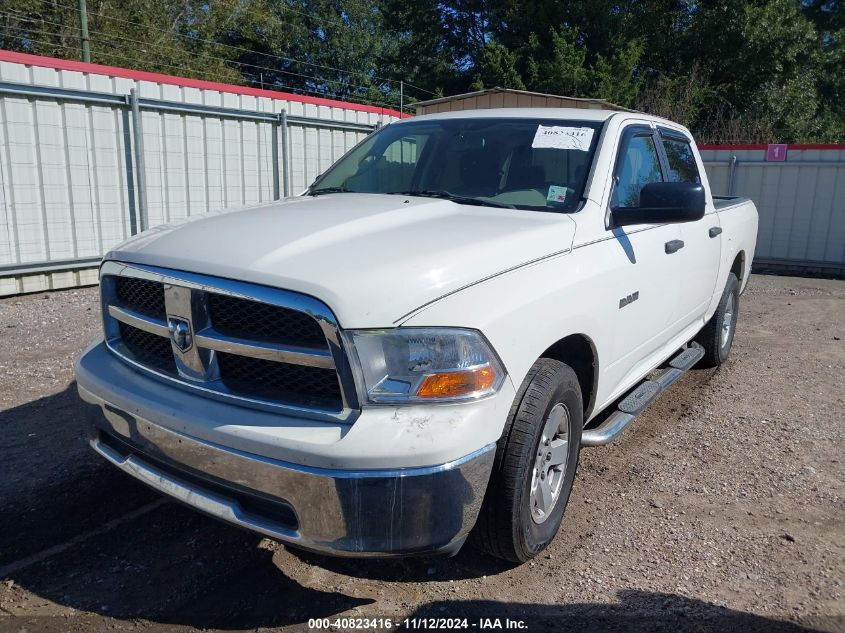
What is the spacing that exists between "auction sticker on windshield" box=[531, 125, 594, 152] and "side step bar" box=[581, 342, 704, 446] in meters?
1.38

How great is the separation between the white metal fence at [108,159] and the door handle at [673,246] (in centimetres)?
594

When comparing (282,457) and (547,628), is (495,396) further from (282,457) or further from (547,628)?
(547,628)

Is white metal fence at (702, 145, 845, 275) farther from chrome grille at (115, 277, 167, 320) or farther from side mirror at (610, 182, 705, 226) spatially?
chrome grille at (115, 277, 167, 320)

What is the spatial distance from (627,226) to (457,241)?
1.28 metres

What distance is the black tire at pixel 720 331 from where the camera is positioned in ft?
18.8

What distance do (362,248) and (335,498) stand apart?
0.90 meters

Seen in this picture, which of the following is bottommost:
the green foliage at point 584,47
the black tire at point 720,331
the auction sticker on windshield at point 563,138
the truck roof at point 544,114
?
the black tire at point 720,331

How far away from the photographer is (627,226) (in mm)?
3582

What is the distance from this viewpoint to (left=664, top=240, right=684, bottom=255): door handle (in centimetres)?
396

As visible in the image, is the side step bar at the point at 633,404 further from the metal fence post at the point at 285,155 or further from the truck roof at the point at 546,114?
the metal fence post at the point at 285,155

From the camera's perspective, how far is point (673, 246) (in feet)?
13.2

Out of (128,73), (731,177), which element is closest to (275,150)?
(128,73)

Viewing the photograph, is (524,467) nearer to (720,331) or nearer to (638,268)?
(638,268)

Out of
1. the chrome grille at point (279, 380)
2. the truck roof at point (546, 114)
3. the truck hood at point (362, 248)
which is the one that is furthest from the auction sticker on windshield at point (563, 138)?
the chrome grille at point (279, 380)
